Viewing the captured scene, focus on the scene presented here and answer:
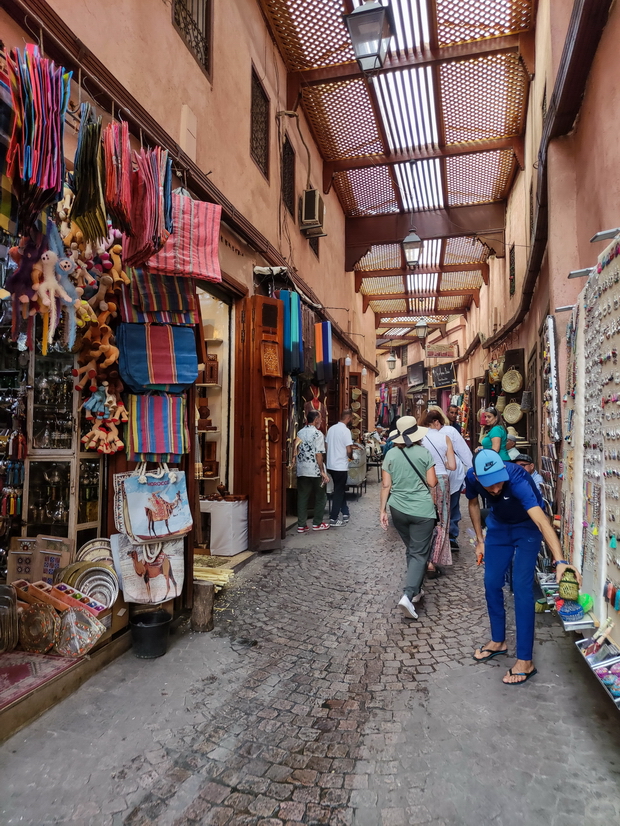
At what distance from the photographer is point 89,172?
9.91 feet

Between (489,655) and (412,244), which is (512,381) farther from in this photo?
(489,655)

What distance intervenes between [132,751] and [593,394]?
343 cm

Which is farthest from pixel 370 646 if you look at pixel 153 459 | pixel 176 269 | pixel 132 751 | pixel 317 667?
pixel 176 269

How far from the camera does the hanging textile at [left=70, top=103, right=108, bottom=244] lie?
298cm

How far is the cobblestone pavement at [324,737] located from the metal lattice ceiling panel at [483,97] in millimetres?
9067

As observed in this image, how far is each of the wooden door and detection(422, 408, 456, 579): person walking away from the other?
6.99 feet

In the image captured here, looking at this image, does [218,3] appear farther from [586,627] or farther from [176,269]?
[586,627]

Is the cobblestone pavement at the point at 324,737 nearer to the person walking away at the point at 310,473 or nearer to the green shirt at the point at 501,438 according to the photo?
the green shirt at the point at 501,438

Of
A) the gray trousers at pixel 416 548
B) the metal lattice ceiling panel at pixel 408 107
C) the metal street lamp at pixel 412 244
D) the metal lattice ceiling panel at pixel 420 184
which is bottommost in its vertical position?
the gray trousers at pixel 416 548

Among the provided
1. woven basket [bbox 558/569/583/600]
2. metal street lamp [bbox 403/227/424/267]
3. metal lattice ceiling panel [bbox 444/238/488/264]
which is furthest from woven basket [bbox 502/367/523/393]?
woven basket [bbox 558/569/583/600]

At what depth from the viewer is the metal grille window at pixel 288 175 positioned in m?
9.08

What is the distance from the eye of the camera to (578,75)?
15.1ft

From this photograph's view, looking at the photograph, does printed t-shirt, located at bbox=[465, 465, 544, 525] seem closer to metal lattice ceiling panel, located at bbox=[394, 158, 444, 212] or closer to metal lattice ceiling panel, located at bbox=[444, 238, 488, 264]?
metal lattice ceiling panel, located at bbox=[394, 158, 444, 212]

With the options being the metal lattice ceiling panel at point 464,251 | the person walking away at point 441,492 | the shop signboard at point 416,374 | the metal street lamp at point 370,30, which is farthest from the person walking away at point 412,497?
the shop signboard at point 416,374
